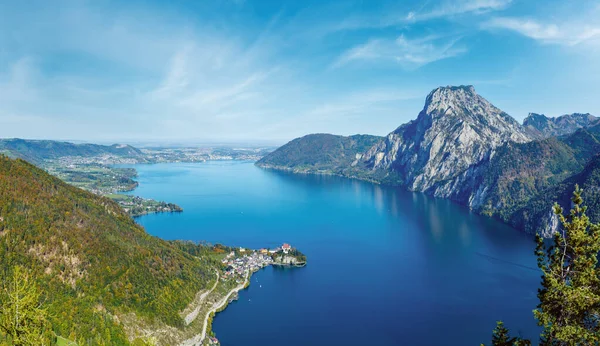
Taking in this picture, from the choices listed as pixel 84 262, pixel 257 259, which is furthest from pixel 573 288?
pixel 257 259

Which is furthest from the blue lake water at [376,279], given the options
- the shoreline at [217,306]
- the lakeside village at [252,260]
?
the lakeside village at [252,260]

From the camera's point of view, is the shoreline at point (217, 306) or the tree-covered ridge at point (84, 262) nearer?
the tree-covered ridge at point (84, 262)

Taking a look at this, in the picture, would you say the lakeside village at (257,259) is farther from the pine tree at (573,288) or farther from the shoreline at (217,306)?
the pine tree at (573,288)

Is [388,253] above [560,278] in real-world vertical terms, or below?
below

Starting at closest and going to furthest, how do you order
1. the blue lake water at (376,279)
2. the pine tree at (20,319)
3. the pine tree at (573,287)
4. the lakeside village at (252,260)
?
1. the pine tree at (573,287)
2. the pine tree at (20,319)
3. the blue lake water at (376,279)
4. the lakeside village at (252,260)

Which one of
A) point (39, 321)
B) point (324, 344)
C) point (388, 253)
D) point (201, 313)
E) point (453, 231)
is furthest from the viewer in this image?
point (453, 231)

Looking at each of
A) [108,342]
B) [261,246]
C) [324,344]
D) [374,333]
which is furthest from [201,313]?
[261,246]

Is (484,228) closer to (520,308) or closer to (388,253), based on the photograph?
(388,253)
